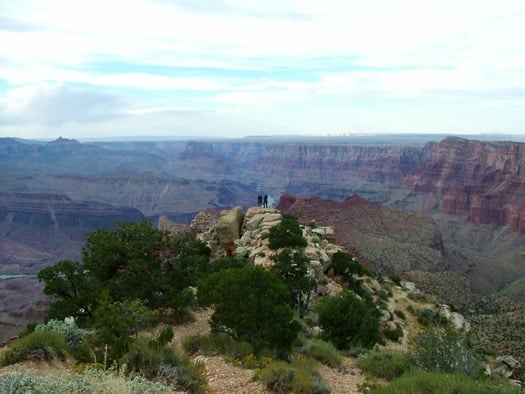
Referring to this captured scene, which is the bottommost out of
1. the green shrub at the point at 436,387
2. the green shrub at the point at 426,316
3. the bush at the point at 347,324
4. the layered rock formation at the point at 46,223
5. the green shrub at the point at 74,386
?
the layered rock formation at the point at 46,223

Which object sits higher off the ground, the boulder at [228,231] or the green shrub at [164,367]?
the green shrub at [164,367]

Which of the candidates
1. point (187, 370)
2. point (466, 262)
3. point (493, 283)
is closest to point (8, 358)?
point (187, 370)

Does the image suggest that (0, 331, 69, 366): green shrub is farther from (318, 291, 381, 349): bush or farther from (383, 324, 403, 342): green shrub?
(383, 324, 403, 342): green shrub

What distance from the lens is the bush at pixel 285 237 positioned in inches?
1182

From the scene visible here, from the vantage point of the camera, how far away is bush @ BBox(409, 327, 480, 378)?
12156 mm

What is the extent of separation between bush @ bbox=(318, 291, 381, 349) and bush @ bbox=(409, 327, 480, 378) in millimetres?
6680

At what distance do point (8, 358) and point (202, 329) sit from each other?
7.75 meters

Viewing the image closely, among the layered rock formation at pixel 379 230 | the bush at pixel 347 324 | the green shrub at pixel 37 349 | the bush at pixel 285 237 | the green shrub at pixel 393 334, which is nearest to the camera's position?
the green shrub at pixel 37 349

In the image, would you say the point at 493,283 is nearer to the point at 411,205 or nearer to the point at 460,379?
the point at 460,379

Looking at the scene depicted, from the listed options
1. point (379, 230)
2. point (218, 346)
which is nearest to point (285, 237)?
point (218, 346)

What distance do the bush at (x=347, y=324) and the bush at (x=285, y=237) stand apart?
8.44m

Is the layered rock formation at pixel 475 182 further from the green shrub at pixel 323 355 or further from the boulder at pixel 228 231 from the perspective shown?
the green shrub at pixel 323 355

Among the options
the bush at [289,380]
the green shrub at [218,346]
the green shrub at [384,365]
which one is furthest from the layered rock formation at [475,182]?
the bush at [289,380]

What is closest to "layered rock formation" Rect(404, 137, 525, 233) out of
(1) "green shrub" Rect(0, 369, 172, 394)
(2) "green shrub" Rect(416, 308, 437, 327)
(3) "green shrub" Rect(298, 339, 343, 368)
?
(2) "green shrub" Rect(416, 308, 437, 327)
